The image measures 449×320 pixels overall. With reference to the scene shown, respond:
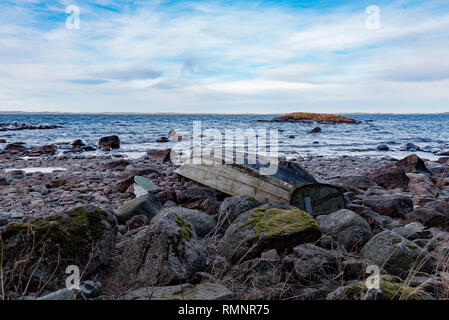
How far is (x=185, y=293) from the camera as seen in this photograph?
2.92m

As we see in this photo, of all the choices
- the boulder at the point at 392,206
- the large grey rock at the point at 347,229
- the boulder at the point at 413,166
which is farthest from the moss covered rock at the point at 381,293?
the boulder at the point at 413,166

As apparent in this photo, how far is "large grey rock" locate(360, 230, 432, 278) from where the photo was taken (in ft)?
11.8

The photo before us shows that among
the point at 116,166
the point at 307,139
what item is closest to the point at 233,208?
the point at 116,166

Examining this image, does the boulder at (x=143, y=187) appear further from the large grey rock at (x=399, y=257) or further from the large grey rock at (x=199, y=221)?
the large grey rock at (x=399, y=257)

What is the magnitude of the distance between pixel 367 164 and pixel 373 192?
7691 mm

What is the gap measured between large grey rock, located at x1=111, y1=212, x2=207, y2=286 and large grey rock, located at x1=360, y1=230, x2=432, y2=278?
77.0 inches

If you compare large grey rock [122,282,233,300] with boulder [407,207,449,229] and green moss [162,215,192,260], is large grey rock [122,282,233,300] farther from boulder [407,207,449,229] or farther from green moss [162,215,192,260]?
boulder [407,207,449,229]

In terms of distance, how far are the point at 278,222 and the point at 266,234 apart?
33 cm

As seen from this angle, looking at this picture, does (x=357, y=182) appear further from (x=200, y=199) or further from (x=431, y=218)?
(x=200, y=199)

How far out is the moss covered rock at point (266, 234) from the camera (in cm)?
378

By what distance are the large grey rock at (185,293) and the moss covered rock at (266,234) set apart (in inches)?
28.0
